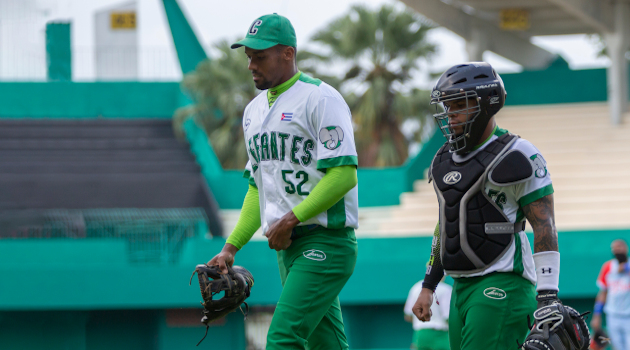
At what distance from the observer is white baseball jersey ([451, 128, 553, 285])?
3025 mm

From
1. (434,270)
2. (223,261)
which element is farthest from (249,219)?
(434,270)

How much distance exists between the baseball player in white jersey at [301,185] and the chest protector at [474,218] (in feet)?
1.42

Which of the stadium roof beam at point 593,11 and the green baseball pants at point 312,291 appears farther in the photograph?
the stadium roof beam at point 593,11

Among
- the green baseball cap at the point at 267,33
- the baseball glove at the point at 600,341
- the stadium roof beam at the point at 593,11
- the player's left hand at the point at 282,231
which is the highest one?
the stadium roof beam at the point at 593,11

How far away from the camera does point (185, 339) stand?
10.3 meters

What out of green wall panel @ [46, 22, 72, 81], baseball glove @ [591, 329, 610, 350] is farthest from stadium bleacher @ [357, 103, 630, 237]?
green wall panel @ [46, 22, 72, 81]

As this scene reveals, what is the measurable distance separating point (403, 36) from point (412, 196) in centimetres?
889

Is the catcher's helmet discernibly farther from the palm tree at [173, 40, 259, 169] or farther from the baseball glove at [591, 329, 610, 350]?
the palm tree at [173, 40, 259, 169]

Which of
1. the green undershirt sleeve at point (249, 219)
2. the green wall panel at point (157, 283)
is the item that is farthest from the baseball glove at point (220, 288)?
the green wall panel at point (157, 283)

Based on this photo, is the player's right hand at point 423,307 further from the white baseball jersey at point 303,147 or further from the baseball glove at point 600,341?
the baseball glove at point 600,341

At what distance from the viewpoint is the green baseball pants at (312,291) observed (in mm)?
3137

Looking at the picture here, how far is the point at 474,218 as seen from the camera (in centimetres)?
312

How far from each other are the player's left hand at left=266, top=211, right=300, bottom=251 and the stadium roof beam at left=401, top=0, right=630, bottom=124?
13220 millimetres

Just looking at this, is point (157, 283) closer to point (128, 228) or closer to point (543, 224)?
point (128, 228)
